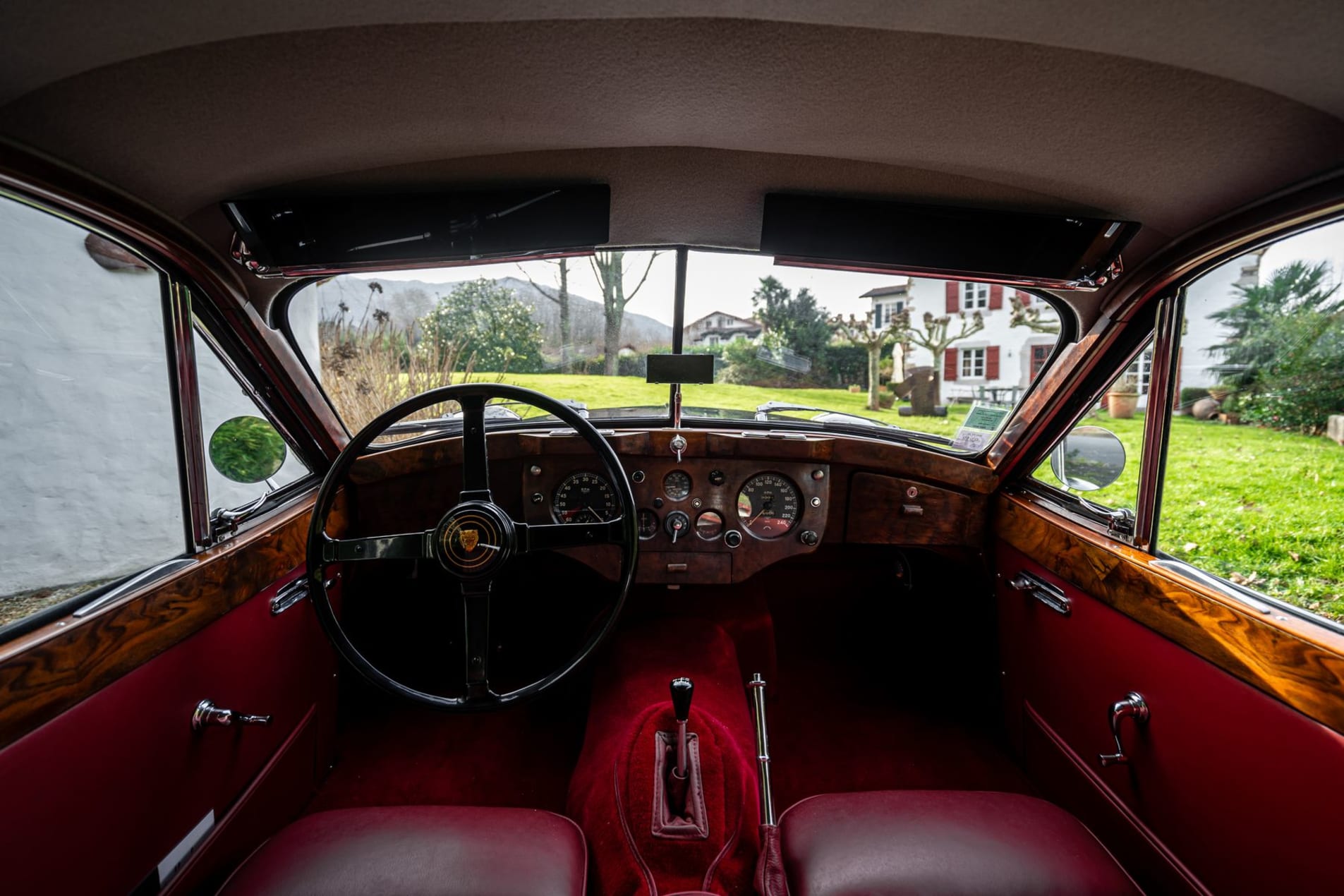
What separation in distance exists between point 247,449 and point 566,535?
1077mm

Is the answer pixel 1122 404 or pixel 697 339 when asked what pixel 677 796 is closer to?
pixel 697 339

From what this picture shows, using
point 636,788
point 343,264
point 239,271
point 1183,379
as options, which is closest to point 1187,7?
point 1183,379

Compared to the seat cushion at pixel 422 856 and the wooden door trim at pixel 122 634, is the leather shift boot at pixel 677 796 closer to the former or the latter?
the seat cushion at pixel 422 856

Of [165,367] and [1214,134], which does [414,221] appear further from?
[1214,134]

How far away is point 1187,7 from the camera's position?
38.3 inches

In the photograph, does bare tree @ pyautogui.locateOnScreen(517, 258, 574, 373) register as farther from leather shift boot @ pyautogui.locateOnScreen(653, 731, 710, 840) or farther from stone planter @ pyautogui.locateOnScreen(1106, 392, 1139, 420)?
stone planter @ pyautogui.locateOnScreen(1106, 392, 1139, 420)

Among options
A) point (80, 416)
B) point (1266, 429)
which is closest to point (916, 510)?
point (1266, 429)

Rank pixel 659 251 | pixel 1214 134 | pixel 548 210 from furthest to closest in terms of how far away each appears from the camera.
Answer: pixel 659 251 < pixel 548 210 < pixel 1214 134

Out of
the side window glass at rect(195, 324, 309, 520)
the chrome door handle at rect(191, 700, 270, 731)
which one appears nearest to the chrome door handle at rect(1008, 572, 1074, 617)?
the chrome door handle at rect(191, 700, 270, 731)

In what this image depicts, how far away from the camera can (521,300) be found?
7.88ft

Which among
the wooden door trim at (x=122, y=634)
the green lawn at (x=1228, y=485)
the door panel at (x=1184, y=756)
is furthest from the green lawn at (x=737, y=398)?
the wooden door trim at (x=122, y=634)

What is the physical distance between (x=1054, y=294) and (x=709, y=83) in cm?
140

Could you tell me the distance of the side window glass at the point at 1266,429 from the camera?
66.6 inches

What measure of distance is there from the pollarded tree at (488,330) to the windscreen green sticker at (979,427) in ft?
5.72
